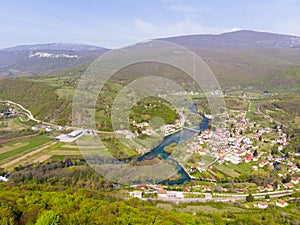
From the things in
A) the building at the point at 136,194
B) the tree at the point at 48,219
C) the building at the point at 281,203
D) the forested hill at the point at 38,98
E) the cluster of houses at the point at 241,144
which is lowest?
the cluster of houses at the point at 241,144

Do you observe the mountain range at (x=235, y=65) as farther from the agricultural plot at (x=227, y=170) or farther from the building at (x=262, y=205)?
the building at (x=262, y=205)

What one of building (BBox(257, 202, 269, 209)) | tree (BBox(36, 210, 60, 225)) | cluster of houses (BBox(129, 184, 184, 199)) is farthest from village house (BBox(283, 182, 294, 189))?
tree (BBox(36, 210, 60, 225))

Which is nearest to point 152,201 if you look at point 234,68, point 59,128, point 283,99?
point 59,128

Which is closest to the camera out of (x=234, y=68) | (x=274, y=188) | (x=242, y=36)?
(x=274, y=188)

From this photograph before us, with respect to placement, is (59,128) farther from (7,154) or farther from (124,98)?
(124,98)

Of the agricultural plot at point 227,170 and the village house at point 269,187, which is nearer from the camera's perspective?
the village house at point 269,187

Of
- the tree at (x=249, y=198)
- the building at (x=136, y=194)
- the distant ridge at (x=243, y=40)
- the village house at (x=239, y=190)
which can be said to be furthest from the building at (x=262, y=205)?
the distant ridge at (x=243, y=40)

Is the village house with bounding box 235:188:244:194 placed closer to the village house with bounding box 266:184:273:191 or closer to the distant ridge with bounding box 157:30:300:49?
the village house with bounding box 266:184:273:191

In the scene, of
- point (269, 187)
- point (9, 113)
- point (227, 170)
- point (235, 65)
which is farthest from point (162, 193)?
point (235, 65)

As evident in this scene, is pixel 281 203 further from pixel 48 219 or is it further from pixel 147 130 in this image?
pixel 48 219
